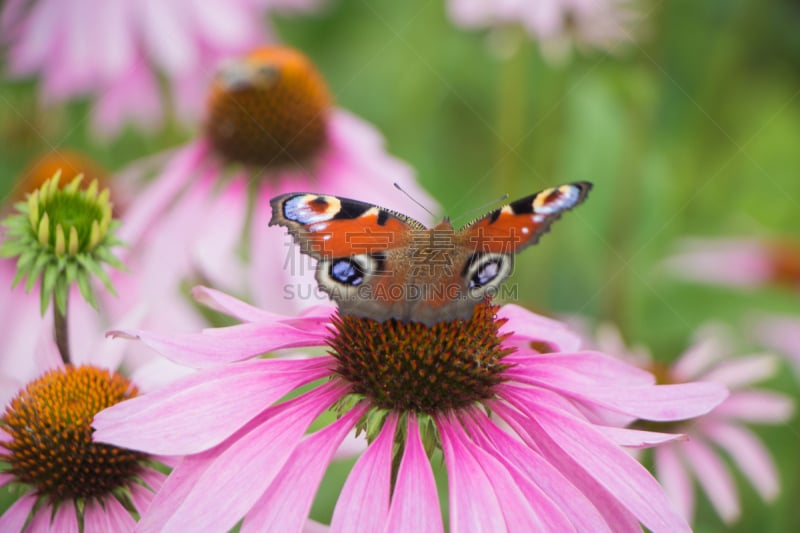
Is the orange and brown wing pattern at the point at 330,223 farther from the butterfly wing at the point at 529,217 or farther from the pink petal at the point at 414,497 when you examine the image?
the pink petal at the point at 414,497

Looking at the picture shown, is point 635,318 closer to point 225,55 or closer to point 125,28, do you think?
point 225,55

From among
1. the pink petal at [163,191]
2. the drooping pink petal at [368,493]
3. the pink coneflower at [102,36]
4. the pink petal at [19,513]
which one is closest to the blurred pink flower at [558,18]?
the pink coneflower at [102,36]

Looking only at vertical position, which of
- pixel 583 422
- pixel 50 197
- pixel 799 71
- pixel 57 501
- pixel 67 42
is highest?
pixel 799 71

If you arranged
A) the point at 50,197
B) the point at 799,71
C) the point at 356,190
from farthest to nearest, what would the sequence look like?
the point at 799,71
the point at 356,190
the point at 50,197

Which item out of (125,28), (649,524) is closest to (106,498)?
(649,524)

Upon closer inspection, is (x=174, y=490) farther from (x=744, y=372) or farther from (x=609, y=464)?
(x=744, y=372)

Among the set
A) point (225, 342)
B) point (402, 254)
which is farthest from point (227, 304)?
point (402, 254)
